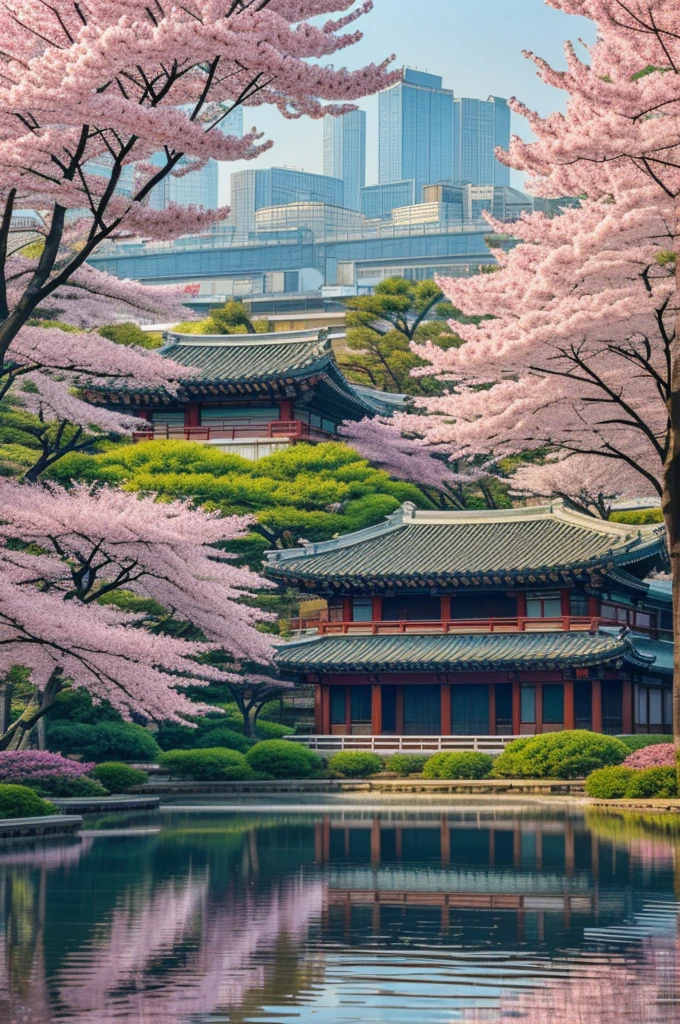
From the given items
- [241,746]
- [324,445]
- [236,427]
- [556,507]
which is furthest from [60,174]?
[236,427]

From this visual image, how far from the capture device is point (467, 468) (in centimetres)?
6825

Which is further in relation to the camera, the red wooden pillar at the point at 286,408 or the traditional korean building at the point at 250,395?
the red wooden pillar at the point at 286,408

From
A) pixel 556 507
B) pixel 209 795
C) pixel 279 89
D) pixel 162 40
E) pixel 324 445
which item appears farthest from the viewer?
pixel 324 445

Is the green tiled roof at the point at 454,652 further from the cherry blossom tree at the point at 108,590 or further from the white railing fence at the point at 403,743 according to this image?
the cherry blossom tree at the point at 108,590

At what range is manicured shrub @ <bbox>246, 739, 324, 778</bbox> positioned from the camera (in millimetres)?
46938

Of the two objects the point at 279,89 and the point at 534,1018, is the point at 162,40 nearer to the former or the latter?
the point at 279,89

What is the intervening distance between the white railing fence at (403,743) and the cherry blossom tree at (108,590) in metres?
18.7

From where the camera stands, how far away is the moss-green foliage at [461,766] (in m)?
46.3

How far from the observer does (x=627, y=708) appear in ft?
171

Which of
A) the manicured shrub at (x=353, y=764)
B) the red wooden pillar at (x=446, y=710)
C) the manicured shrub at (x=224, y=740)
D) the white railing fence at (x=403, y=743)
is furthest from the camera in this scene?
the red wooden pillar at (x=446, y=710)

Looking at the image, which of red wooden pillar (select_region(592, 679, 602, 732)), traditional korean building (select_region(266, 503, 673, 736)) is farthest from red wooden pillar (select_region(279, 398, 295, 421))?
red wooden pillar (select_region(592, 679, 602, 732))

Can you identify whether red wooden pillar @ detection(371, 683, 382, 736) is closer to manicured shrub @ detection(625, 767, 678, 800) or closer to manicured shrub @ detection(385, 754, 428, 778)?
manicured shrub @ detection(385, 754, 428, 778)

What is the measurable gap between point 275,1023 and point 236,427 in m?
57.8

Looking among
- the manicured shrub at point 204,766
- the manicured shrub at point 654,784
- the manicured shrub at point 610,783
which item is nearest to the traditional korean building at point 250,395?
the manicured shrub at point 204,766
